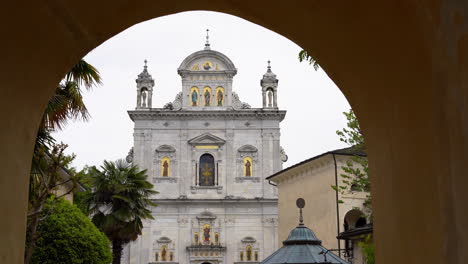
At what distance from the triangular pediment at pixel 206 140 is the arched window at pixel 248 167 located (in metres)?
2.41

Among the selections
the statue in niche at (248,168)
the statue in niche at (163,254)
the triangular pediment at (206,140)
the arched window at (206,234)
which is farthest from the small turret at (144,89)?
the statue in niche at (163,254)

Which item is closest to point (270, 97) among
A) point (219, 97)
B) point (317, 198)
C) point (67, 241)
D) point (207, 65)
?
point (219, 97)

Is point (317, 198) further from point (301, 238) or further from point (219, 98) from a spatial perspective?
point (301, 238)

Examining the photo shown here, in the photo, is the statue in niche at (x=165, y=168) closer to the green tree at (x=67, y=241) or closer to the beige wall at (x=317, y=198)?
the beige wall at (x=317, y=198)

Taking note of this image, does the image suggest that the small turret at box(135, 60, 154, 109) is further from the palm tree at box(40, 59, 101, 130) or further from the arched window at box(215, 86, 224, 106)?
the palm tree at box(40, 59, 101, 130)

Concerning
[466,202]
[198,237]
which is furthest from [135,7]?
[198,237]

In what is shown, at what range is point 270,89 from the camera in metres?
58.9

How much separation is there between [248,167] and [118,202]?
26.4 meters

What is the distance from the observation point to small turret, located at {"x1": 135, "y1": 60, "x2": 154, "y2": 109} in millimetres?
59000

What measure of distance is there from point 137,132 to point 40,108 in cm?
5313

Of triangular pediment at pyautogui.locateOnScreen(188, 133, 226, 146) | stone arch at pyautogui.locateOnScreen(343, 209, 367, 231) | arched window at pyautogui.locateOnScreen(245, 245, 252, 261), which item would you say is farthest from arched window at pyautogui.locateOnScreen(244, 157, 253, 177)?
stone arch at pyautogui.locateOnScreen(343, 209, 367, 231)

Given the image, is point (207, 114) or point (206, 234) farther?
point (207, 114)

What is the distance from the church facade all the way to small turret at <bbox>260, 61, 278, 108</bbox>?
3.2 inches

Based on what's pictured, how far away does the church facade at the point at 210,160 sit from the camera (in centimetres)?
5603
